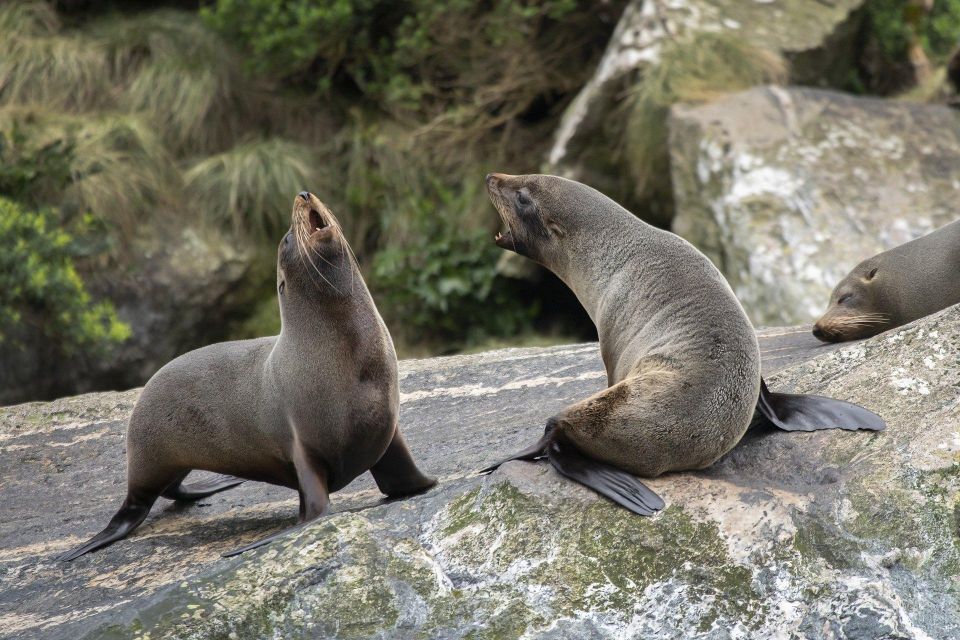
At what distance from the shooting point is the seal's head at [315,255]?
3.69 meters

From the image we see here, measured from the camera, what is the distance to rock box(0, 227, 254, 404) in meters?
8.76

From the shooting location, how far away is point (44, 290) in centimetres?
772

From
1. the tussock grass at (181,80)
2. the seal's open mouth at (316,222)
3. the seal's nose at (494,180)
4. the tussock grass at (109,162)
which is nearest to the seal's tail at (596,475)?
the seal's open mouth at (316,222)

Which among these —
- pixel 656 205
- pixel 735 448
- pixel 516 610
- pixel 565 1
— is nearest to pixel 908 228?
pixel 656 205

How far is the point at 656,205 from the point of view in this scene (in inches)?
339

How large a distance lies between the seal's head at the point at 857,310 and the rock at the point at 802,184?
1743mm

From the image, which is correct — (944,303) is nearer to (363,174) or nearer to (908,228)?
(908,228)

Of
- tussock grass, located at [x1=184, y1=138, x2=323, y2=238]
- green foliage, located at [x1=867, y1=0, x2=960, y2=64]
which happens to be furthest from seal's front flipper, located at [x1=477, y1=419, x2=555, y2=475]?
green foliage, located at [x1=867, y1=0, x2=960, y2=64]

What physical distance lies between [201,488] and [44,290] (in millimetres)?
3826

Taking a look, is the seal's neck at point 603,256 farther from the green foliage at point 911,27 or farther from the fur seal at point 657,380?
the green foliage at point 911,27

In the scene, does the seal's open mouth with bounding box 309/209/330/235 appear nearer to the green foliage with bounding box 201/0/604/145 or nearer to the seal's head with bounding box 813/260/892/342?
the seal's head with bounding box 813/260/892/342

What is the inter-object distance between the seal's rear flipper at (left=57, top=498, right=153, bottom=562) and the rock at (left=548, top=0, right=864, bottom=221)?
5311mm

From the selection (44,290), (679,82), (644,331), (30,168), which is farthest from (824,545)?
(30,168)

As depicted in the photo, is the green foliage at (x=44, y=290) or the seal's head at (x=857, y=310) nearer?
the seal's head at (x=857, y=310)
